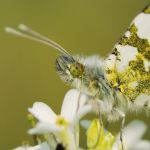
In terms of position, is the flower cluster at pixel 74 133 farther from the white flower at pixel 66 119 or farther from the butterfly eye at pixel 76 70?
the butterfly eye at pixel 76 70

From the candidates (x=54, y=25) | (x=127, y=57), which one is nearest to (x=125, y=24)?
(x=54, y=25)

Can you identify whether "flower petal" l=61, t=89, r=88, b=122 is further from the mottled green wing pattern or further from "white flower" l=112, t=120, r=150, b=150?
the mottled green wing pattern

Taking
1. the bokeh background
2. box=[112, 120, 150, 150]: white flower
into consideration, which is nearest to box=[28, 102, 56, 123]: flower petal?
box=[112, 120, 150, 150]: white flower

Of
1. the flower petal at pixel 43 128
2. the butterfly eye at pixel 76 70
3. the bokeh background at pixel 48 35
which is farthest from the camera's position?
the bokeh background at pixel 48 35

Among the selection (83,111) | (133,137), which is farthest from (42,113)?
(133,137)

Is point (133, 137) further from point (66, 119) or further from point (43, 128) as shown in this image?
point (43, 128)

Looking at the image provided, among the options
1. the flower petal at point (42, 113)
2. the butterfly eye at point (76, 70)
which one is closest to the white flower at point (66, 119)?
the flower petal at point (42, 113)
